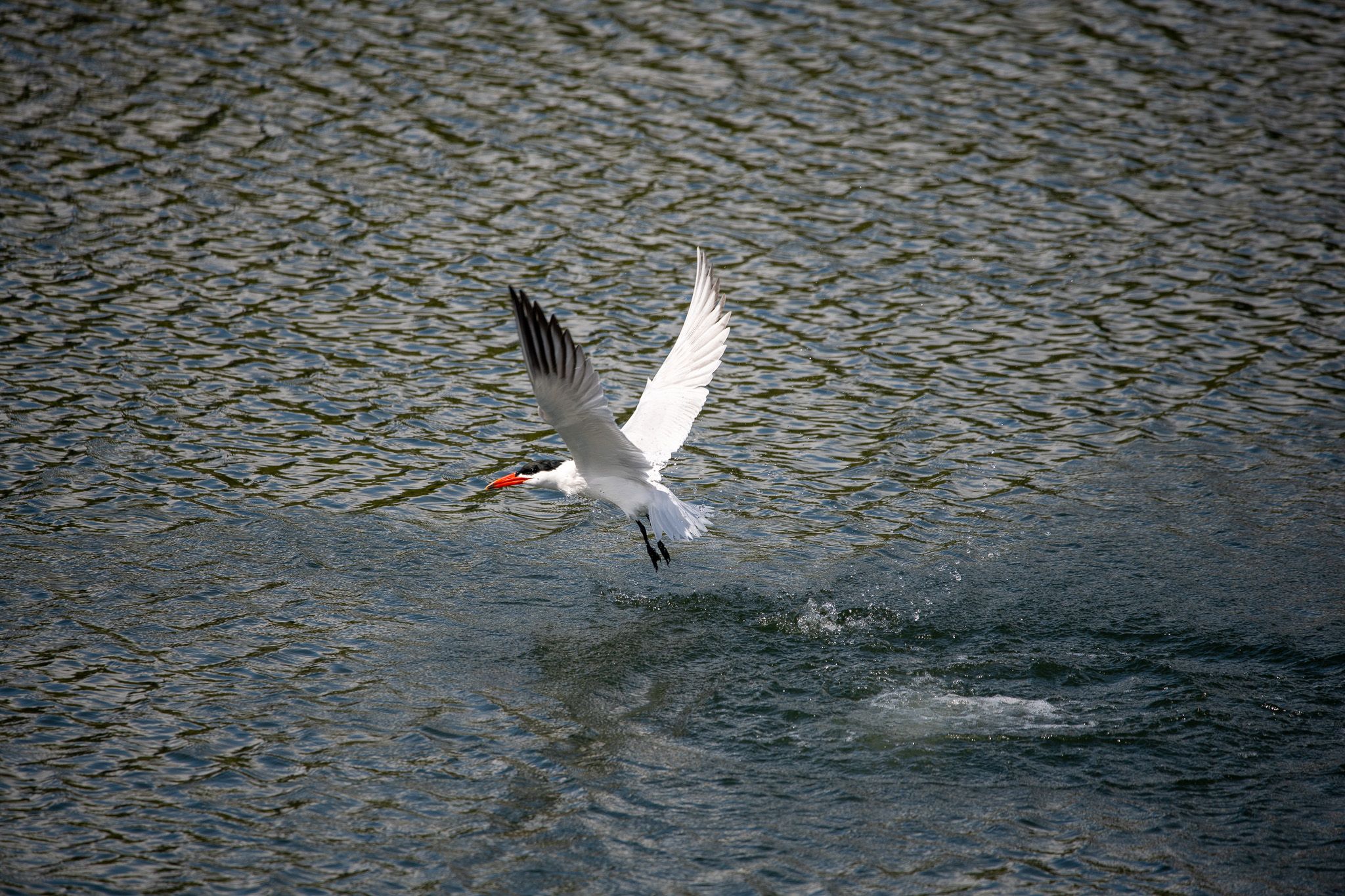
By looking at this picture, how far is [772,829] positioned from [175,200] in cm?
1017

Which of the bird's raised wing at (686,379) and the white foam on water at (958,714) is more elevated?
the bird's raised wing at (686,379)

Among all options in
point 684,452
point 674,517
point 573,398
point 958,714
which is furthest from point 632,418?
point 958,714

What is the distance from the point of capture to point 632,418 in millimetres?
9422

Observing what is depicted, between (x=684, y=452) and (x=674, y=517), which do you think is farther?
(x=684, y=452)

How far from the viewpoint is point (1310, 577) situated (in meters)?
8.70

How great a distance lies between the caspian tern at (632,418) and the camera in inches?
289

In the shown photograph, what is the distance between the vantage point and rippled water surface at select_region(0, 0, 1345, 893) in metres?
6.64

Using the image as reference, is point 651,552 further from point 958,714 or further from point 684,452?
point 958,714

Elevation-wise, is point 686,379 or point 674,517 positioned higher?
point 686,379

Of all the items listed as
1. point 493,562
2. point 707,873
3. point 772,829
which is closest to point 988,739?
point 772,829

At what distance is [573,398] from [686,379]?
2.03m

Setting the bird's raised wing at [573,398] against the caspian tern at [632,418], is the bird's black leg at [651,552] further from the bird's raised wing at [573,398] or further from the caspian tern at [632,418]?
the bird's raised wing at [573,398]

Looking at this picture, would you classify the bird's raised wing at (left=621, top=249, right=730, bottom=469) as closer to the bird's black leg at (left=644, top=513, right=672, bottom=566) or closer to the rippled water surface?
the bird's black leg at (left=644, top=513, right=672, bottom=566)

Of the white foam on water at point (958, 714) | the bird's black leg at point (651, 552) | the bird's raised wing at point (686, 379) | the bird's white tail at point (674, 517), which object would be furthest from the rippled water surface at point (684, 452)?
the bird's raised wing at point (686, 379)
